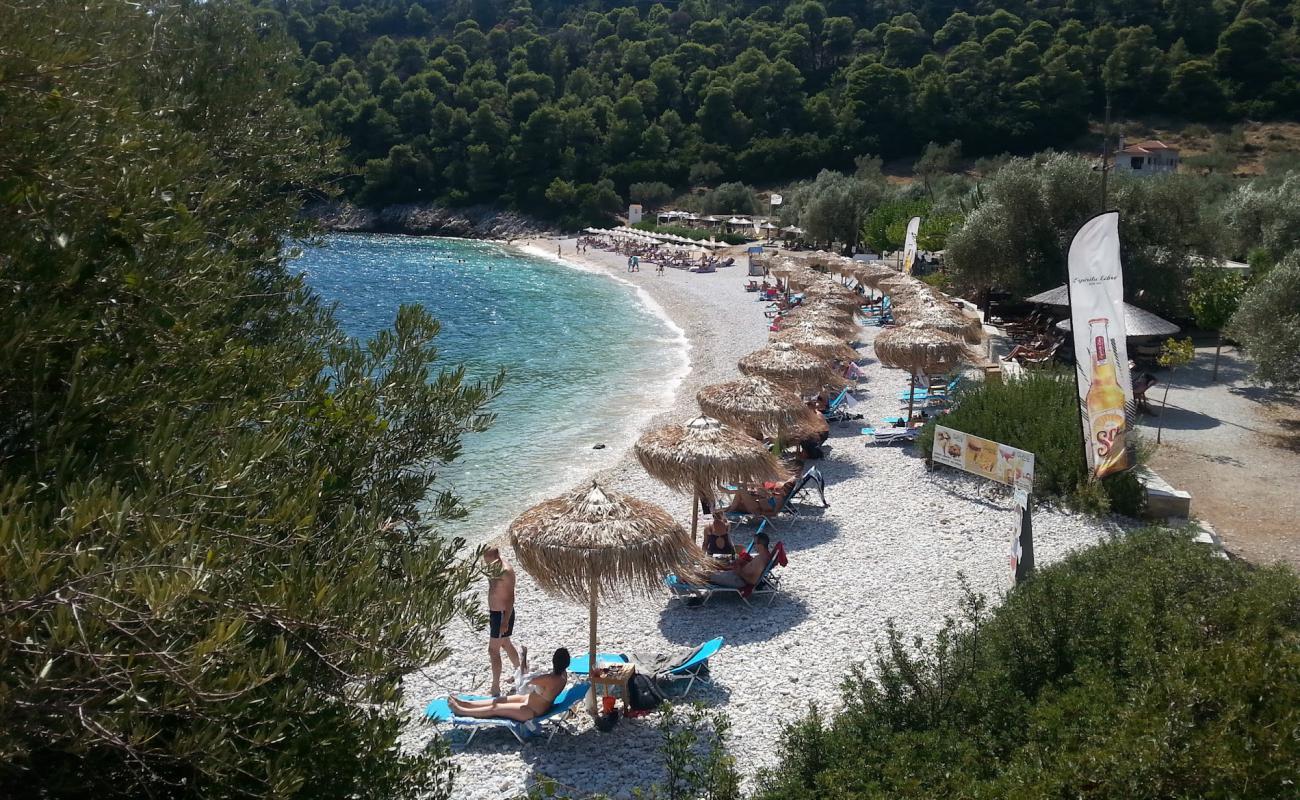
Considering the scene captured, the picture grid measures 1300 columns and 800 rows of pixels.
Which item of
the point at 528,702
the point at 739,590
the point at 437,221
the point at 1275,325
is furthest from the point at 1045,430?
the point at 437,221

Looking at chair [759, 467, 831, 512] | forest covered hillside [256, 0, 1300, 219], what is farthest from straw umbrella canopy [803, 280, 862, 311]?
forest covered hillside [256, 0, 1300, 219]

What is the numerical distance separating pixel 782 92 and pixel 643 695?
89.8 meters

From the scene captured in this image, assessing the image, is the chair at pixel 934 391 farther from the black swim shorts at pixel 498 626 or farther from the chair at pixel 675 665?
the black swim shorts at pixel 498 626

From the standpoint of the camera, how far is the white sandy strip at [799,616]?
7125 mm

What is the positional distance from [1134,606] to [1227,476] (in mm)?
8672

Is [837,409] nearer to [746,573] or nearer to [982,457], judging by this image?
[982,457]

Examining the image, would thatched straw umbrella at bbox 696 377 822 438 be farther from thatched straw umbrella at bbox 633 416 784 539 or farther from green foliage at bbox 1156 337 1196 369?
green foliage at bbox 1156 337 1196 369

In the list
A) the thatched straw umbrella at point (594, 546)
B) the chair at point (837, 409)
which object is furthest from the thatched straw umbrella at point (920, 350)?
the thatched straw umbrella at point (594, 546)

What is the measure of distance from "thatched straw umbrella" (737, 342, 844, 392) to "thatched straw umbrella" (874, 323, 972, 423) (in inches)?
44.8

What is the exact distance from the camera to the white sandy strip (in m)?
7.12

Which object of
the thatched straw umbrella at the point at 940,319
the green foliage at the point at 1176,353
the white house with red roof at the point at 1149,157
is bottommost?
the green foliage at the point at 1176,353

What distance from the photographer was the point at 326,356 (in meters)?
5.95

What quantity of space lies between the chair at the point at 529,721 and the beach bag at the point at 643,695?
39 cm

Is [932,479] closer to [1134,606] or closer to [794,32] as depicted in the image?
[1134,606]
